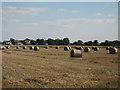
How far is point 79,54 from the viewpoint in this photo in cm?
3438

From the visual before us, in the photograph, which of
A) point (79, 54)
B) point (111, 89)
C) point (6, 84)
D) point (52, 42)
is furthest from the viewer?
point (52, 42)

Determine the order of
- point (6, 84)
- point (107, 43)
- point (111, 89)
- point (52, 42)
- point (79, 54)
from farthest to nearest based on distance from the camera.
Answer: point (52, 42) < point (107, 43) < point (79, 54) < point (6, 84) < point (111, 89)

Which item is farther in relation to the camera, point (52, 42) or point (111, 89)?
point (52, 42)

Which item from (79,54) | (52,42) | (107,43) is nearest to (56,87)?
(79,54)

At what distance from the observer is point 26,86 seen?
33.2 ft

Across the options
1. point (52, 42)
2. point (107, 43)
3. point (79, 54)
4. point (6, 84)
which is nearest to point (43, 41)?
point (52, 42)

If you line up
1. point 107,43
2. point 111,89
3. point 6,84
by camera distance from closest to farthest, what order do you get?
point 111,89 → point 6,84 → point 107,43

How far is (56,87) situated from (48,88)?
0.46 metres

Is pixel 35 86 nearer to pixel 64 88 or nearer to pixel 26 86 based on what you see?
pixel 26 86

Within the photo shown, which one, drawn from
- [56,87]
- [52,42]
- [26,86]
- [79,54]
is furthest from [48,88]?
[52,42]

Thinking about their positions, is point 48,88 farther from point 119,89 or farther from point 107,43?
point 107,43

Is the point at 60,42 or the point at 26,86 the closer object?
the point at 26,86

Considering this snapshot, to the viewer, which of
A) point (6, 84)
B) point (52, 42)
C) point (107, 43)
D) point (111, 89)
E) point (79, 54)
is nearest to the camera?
point (111, 89)

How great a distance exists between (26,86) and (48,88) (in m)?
1.24
